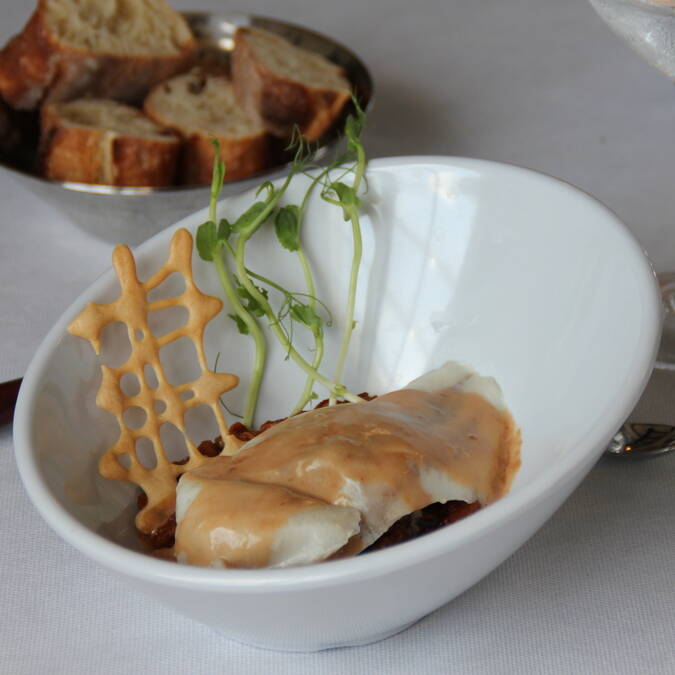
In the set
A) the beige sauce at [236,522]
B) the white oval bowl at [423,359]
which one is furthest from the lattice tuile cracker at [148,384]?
the beige sauce at [236,522]

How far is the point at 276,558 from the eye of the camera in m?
0.59

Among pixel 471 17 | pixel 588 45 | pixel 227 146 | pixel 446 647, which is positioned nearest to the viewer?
pixel 446 647

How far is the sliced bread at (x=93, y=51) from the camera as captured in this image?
1245 mm

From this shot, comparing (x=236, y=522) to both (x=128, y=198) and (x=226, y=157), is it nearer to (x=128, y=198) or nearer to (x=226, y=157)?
(x=128, y=198)

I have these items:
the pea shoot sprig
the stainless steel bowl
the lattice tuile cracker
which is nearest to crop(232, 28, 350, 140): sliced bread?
the stainless steel bowl

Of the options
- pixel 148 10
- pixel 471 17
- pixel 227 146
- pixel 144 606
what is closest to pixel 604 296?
pixel 144 606

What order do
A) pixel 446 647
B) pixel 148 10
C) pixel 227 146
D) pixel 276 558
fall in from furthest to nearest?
1. pixel 148 10
2. pixel 227 146
3. pixel 446 647
4. pixel 276 558

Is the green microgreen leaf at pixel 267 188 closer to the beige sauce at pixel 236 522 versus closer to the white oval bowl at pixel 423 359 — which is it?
the white oval bowl at pixel 423 359

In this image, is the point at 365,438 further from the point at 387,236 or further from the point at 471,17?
the point at 471,17

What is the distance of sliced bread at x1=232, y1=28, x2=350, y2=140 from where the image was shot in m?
1.23

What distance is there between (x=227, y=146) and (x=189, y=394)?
40 centimetres

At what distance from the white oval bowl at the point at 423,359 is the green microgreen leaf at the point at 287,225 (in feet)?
0.06

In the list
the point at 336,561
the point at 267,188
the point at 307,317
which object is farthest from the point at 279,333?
the point at 336,561

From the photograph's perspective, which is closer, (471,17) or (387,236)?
(387,236)
